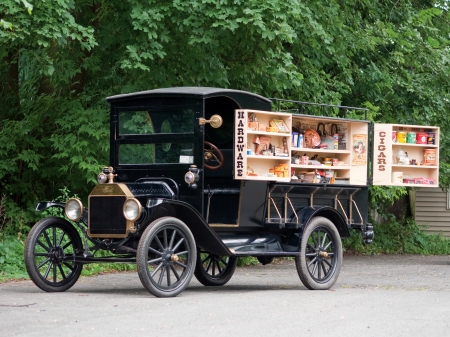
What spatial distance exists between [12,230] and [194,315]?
847cm

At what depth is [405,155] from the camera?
561 inches

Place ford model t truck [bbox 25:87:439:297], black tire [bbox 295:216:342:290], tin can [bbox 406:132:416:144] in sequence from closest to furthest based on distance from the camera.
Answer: ford model t truck [bbox 25:87:439:297] → black tire [bbox 295:216:342:290] → tin can [bbox 406:132:416:144]

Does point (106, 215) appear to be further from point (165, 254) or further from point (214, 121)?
point (214, 121)

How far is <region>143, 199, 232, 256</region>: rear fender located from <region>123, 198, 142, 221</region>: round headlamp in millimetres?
154

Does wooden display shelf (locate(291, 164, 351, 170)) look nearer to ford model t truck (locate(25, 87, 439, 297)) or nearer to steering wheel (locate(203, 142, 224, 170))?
ford model t truck (locate(25, 87, 439, 297))

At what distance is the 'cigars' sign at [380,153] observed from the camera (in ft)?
45.6

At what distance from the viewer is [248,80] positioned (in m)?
17.5

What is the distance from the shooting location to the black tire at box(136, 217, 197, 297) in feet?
34.6

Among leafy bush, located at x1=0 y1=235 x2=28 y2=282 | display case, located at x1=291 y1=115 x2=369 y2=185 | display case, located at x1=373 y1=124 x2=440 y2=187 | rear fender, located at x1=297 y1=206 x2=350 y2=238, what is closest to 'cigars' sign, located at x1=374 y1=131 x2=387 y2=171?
display case, located at x1=373 y1=124 x2=440 y2=187

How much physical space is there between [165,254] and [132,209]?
0.64m

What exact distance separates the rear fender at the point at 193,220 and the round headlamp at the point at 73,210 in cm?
91

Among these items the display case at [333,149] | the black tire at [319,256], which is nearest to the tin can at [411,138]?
the display case at [333,149]

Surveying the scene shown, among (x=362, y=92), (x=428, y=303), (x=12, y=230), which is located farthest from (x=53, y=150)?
(x=428, y=303)

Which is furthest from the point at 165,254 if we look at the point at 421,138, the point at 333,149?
the point at 421,138
